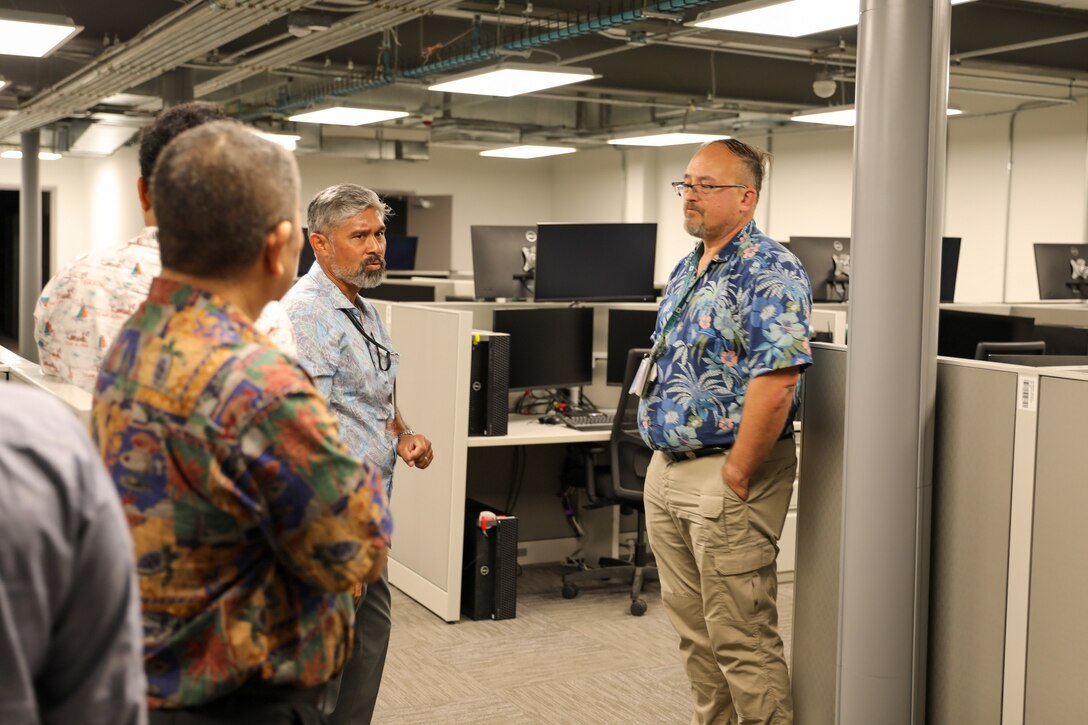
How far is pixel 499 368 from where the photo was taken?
419cm

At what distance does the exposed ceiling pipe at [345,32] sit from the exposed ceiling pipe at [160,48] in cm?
33

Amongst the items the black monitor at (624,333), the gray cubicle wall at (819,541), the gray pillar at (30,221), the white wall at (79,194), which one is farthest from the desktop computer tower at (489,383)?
the white wall at (79,194)

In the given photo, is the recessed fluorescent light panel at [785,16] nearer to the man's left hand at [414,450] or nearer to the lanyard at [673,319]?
the lanyard at [673,319]

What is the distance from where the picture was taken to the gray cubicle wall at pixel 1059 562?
216 centimetres

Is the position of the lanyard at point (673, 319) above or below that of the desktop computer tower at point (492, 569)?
above

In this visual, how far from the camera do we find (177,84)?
8336 mm

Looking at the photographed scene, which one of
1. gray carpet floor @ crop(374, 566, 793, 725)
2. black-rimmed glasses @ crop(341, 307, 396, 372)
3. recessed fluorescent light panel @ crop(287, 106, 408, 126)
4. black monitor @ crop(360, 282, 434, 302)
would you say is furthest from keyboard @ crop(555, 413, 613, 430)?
recessed fluorescent light panel @ crop(287, 106, 408, 126)

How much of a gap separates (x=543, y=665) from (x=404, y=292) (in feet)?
11.5

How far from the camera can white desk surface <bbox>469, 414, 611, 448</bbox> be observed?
4.21 meters

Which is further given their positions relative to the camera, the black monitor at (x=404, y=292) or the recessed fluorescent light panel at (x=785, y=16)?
the black monitor at (x=404, y=292)

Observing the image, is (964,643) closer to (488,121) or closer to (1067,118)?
(1067,118)

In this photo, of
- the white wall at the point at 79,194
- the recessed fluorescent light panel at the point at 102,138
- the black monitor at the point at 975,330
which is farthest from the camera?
the white wall at the point at 79,194

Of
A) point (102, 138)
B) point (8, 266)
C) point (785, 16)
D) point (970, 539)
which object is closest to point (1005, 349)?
point (970, 539)

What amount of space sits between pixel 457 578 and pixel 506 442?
53cm
